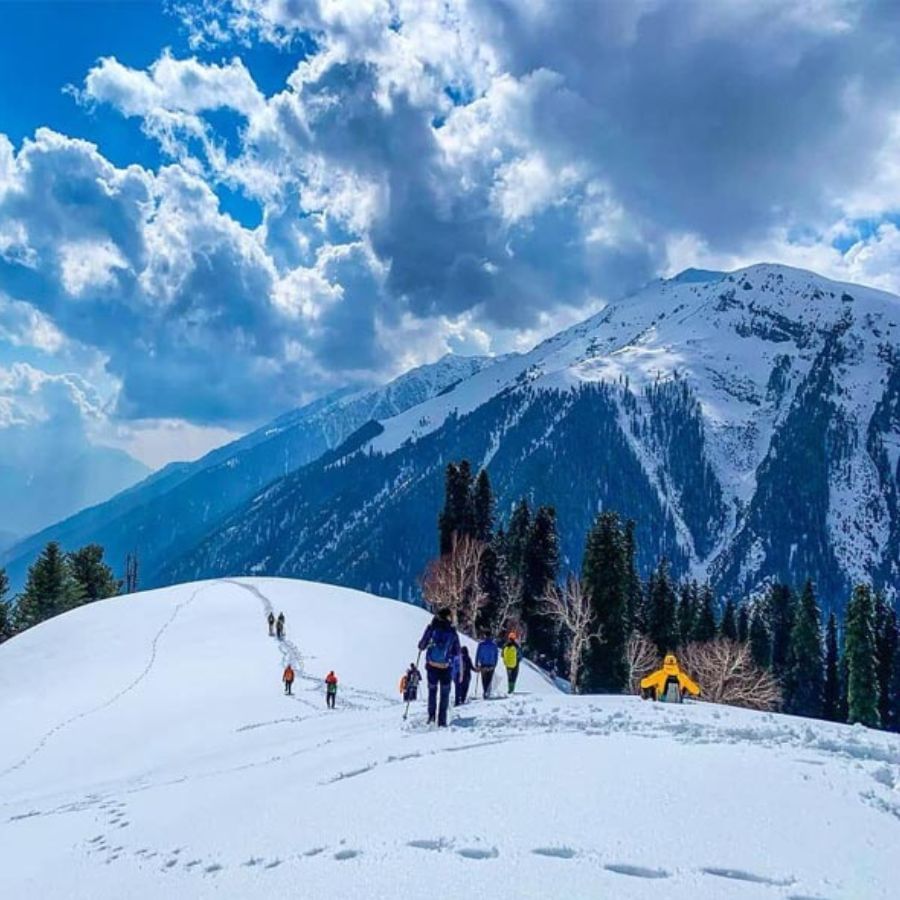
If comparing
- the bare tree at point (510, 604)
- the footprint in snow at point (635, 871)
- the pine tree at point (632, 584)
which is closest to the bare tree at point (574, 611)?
the bare tree at point (510, 604)

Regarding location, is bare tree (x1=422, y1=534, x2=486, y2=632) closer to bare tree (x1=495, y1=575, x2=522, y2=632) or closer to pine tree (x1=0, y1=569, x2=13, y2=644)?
bare tree (x1=495, y1=575, x2=522, y2=632)

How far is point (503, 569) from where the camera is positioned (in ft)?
214

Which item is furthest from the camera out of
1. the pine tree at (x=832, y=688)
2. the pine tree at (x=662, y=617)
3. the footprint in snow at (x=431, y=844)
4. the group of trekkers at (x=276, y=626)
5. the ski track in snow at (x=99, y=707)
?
the pine tree at (x=832, y=688)

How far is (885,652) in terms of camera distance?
7838 cm

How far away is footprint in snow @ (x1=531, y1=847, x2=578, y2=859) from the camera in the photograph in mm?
7207

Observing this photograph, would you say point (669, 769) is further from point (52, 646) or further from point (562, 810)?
point (52, 646)

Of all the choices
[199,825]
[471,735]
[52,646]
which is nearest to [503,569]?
[52,646]

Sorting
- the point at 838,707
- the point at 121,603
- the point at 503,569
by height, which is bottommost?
the point at 838,707

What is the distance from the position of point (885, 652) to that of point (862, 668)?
66.6 feet

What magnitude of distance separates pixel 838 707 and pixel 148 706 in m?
77.1

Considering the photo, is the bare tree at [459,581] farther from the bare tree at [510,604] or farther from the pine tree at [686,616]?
the pine tree at [686,616]

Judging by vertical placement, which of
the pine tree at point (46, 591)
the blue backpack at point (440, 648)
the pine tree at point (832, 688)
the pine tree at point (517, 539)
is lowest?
the pine tree at point (832, 688)

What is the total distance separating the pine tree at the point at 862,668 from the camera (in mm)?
61219

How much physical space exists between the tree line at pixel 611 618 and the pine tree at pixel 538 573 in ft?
0.29
